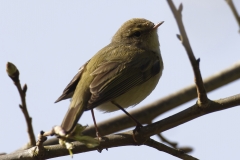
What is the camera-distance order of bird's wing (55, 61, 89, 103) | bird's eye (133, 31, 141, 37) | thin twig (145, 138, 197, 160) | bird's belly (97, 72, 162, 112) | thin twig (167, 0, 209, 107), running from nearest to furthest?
thin twig (167, 0, 209, 107), thin twig (145, 138, 197, 160), bird's belly (97, 72, 162, 112), bird's wing (55, 61, 89, 103), bird's eye (133, 31, 141, 37)

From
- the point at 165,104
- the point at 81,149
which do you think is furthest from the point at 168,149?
the point at 165,104

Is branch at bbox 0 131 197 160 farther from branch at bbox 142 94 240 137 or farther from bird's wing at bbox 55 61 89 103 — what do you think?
bird's wing at bbox 55 61 89 103

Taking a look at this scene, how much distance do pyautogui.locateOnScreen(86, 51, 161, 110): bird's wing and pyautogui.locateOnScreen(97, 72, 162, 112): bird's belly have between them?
6 centimetres

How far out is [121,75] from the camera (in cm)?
524

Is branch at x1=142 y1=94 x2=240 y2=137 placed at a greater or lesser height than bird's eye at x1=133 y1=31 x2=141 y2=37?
lesser

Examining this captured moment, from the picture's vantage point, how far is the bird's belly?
16.9 feet

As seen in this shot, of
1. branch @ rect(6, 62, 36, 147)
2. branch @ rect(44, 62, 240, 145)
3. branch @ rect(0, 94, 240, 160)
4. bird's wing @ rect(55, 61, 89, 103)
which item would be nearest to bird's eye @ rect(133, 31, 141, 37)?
branch @ rect(44, 62, 240, 145)

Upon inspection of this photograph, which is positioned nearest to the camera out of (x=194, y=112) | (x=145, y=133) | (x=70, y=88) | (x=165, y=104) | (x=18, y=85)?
(x=18, y=85)

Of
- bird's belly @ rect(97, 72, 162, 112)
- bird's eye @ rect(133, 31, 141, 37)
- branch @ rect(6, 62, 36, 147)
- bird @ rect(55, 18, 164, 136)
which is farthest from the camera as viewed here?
bird's eye @ rect(133, 31, 141, 37)

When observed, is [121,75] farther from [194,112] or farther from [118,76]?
[194,112]

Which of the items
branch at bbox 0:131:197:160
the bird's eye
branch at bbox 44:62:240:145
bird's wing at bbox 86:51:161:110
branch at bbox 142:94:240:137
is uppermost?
the bird's eye

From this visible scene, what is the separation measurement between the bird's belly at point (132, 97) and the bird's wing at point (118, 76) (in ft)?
0.20

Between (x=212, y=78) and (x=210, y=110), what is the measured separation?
89.0 inches

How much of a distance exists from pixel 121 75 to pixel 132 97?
28cm
